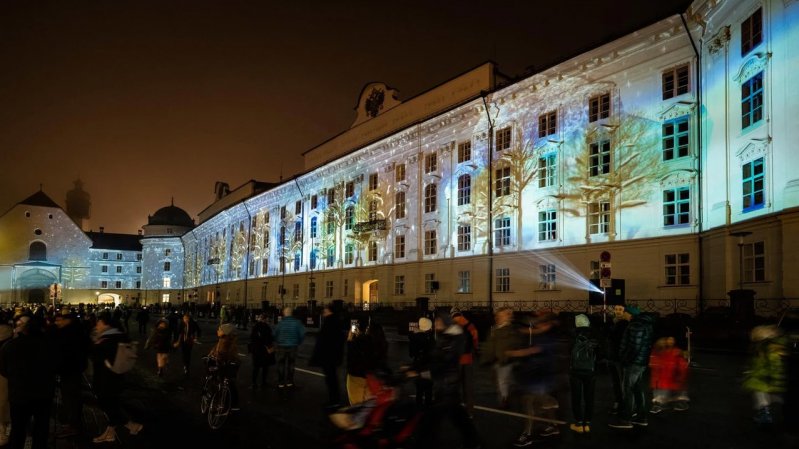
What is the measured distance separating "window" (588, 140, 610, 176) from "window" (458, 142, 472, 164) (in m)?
9.40

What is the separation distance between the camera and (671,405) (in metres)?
12.2

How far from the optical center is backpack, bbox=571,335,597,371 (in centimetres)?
959

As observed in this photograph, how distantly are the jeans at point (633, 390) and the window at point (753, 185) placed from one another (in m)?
16.0

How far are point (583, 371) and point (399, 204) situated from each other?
3640 centimetres

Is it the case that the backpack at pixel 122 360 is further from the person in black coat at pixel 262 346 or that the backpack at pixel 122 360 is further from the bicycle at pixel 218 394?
the person in black coat at pixel 262 346

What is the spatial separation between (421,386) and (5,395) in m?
6.73

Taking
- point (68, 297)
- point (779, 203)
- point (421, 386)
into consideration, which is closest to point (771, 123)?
point (779, 203)

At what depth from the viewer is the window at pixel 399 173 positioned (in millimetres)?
45625

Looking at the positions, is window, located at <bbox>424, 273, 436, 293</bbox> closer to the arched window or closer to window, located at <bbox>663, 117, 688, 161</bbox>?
window, located at <bbox>663, 117, 688, 161</bbox>

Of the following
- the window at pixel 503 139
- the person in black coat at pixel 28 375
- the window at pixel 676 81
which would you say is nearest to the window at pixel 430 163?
the window at pixel 503 139

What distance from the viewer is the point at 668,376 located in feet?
38.1

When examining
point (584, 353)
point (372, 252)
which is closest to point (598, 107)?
point (372, 252)

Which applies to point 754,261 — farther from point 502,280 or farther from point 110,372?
point 110,372

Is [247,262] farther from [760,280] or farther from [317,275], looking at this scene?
[760,280]
